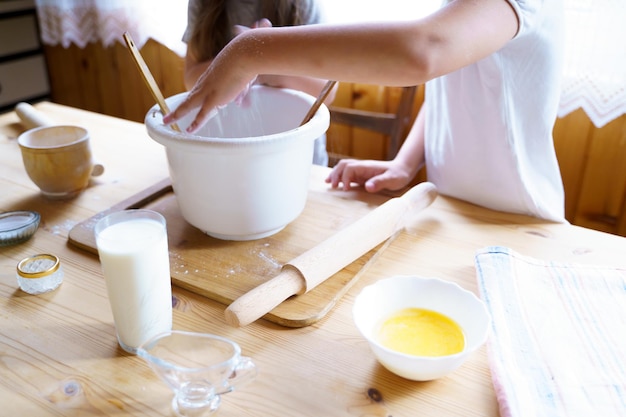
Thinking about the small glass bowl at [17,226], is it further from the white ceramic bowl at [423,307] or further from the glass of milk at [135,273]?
the white ceramic bowl at [423,307]

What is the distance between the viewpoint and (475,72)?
0.89 meters

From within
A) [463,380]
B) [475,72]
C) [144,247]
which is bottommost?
[463,380]

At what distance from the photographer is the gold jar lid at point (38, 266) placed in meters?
0.68

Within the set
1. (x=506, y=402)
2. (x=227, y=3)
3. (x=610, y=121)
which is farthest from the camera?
(x=610, y=121)

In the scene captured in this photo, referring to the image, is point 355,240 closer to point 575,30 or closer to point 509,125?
point 509,125

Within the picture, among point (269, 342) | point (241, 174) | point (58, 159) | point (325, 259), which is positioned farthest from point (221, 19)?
point (269, 342)

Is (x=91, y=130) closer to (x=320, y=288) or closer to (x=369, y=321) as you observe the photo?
(x=320, y=288)

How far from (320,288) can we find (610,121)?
1.09m

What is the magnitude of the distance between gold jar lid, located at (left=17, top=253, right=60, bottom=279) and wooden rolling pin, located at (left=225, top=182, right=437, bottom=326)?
0.26 m

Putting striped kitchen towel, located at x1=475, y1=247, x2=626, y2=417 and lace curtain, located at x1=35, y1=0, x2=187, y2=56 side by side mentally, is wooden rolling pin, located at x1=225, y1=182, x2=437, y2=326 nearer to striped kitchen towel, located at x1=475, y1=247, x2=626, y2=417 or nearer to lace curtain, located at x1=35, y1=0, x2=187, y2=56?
striped kitchen towel, located at x1=475, y1=247, x2=626, y2=417

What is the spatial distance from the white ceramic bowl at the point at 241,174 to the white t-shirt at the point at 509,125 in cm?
28

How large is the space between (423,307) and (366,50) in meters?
0.31

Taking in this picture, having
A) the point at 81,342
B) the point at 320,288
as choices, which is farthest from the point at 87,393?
the point at 320,288

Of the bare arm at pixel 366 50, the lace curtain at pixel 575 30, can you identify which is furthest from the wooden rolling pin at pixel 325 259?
the lace curtain at pixel 575 30
